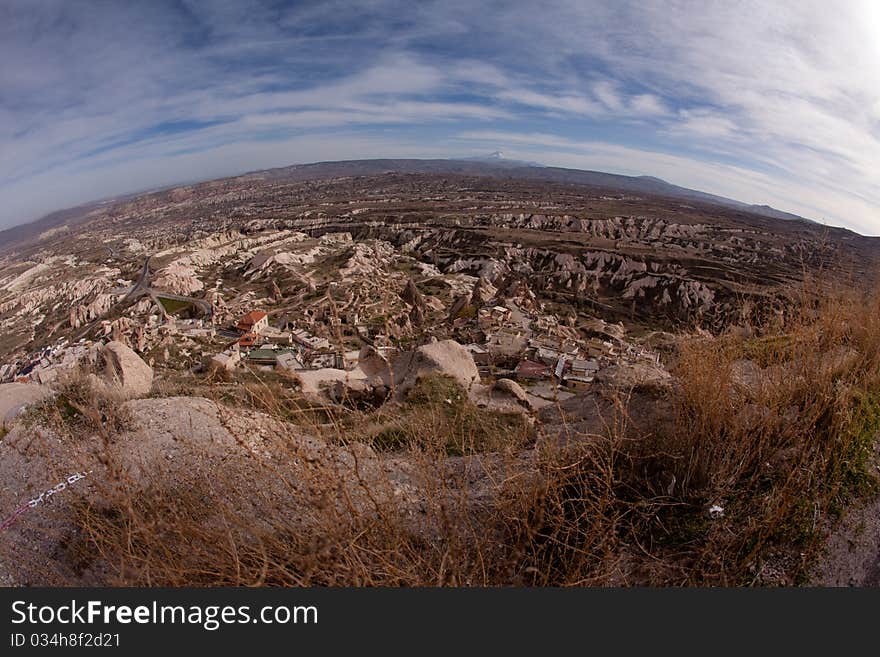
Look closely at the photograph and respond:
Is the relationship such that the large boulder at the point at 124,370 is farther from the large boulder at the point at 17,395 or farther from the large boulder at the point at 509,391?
the large boulder at the point at 509,391

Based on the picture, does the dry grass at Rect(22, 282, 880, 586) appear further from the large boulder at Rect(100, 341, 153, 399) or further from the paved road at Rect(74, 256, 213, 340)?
the paved road at Rect(74, 256, 213, 340)

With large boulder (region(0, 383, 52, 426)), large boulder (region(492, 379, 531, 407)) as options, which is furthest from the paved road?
large boulder (region(492, 379, 531, 407))

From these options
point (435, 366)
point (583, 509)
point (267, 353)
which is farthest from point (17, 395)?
point (267, 353)

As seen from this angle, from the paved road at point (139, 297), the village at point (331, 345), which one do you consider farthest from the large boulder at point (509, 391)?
the paved road at point (139, 297)

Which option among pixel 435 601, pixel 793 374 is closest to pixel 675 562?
pixel 435 601

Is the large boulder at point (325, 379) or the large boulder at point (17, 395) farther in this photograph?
the large boulder at point (325, 379)

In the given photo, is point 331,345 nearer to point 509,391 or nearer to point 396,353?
point 396,353
